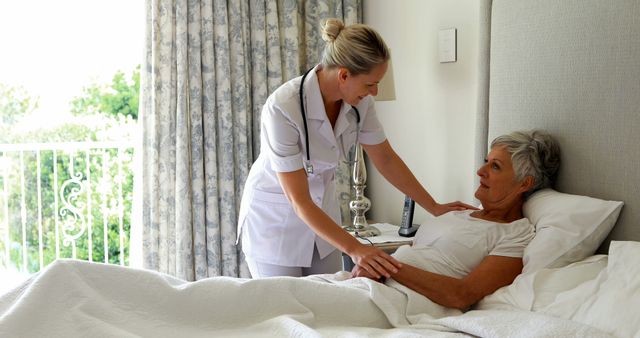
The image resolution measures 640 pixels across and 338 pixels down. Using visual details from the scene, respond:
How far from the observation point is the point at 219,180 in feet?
12.1

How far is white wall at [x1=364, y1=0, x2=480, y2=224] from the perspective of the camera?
10.3 feet

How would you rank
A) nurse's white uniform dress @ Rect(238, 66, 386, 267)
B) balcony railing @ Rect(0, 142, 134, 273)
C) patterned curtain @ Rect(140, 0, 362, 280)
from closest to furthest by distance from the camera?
1. nurse's white uniform dress @ Rect(238, 66, 386, 267)
2. patterned curtain @ Rect(140, 0, 362, 280)
3. balcony railing @ Rect(0, 142, 134, 273)

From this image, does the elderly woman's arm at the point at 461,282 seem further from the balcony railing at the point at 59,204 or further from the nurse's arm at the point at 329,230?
the balcony railing at the point at 59,204

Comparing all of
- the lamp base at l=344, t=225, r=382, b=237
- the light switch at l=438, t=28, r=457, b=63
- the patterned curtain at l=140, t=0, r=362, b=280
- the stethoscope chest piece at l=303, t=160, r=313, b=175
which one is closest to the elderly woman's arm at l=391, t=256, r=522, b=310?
the stethoscope chest piece at l=303, t=160, r=313, b=175

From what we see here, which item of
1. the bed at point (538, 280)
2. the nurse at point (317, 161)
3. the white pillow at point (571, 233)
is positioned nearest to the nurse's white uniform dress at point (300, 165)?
the nurse at point (317, 161)

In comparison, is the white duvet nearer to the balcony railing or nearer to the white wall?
the white wall

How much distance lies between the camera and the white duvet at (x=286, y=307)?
1676mm

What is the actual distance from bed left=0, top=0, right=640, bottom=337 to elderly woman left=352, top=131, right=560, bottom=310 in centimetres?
5

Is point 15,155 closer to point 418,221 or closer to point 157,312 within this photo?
point 418,221

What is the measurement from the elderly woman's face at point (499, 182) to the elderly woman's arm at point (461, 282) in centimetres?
27

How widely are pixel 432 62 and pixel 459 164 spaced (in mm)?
505

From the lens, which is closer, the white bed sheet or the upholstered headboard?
the white bed sheet

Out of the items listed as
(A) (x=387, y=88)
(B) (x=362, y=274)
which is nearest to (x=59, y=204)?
(A) (x=387, y=88)

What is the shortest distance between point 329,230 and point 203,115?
159cm
